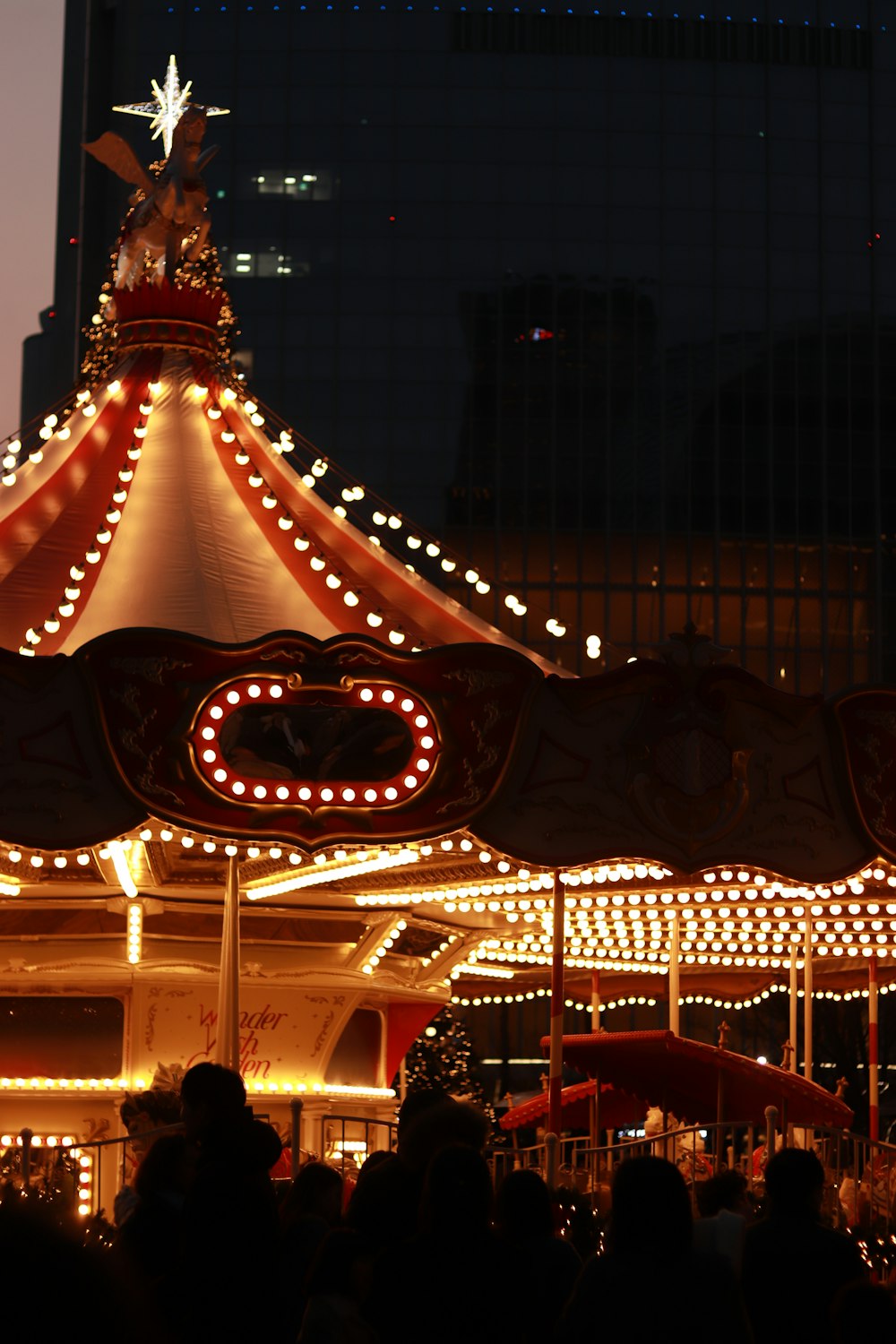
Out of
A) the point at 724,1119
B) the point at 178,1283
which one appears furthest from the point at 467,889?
the point at 178,1283

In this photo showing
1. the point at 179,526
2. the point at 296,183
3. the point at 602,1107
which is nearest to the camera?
the point at 179,526

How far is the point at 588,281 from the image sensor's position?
5688 centimetres

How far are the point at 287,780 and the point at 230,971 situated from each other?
2384 mm

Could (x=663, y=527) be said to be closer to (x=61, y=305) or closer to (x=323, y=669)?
(x=61, y=305)

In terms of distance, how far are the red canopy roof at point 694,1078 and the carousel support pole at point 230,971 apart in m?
2.82

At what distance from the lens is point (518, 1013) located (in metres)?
54.9

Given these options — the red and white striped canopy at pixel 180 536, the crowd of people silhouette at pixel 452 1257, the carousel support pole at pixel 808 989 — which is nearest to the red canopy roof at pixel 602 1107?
the carousel support pole at pixel 808 989

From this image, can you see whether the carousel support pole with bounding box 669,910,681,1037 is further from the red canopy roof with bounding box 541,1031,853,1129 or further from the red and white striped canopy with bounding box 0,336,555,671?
the red and white striped canopy with bounding box 0,336,555,671

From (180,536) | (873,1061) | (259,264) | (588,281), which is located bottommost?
(873,1061)

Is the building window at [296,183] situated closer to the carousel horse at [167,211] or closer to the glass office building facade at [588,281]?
the glass office building facade at [588,281]

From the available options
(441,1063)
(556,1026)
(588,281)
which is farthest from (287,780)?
(588,281)

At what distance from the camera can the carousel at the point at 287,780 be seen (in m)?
10.6

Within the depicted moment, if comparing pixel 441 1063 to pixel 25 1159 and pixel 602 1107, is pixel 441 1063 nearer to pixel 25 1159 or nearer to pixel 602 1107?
pixel 602 1107

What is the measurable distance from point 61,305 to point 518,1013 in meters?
28.1
